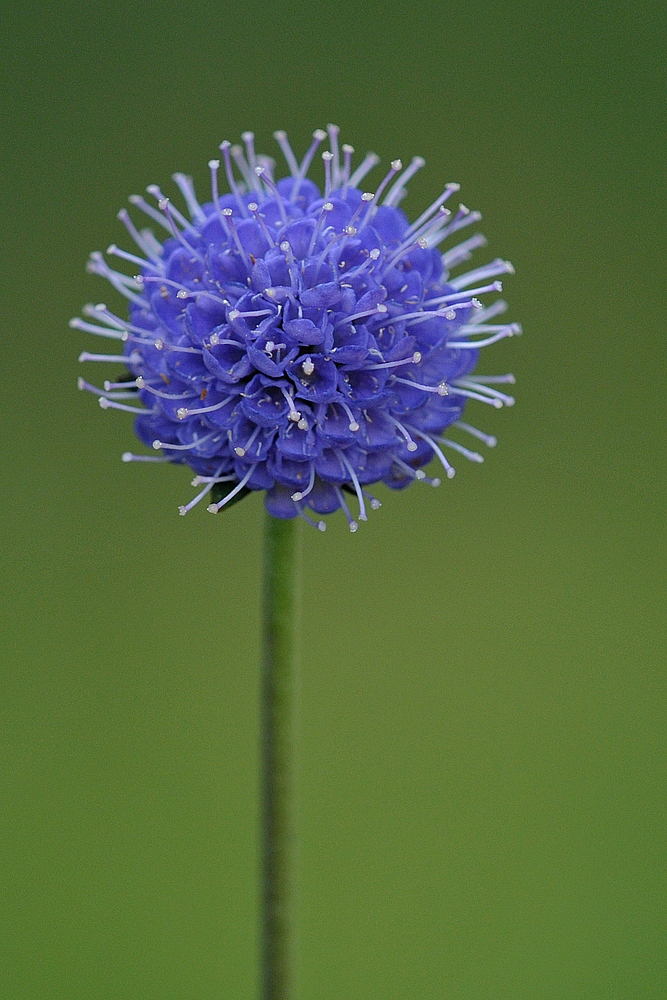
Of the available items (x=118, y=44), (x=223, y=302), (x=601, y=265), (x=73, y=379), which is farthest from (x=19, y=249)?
(x=223, y=302)

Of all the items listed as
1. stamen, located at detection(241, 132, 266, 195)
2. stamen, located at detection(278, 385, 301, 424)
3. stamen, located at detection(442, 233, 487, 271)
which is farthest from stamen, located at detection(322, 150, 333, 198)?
stamen, located at detection(278, 385, 301, 424)

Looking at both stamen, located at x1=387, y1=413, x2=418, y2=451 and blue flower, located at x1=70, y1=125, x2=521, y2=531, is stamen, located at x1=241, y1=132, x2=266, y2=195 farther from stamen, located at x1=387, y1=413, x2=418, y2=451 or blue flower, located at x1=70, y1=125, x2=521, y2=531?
stamen, located at x1=387, y1=413, x2=418, y2=451

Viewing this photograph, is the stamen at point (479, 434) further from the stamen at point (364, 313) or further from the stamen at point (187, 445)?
the stamen at point (187, 445)

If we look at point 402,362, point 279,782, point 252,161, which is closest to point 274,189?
point 252,161

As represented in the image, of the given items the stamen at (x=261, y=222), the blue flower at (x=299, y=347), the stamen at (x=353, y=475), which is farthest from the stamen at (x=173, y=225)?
the stamen at (x=353, y=475)

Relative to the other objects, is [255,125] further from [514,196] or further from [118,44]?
[514,196]

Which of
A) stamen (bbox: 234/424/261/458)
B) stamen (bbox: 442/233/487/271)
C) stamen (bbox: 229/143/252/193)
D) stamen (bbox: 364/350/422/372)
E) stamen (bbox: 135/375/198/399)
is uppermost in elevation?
stamen (bbox: 229/143/252/193)
